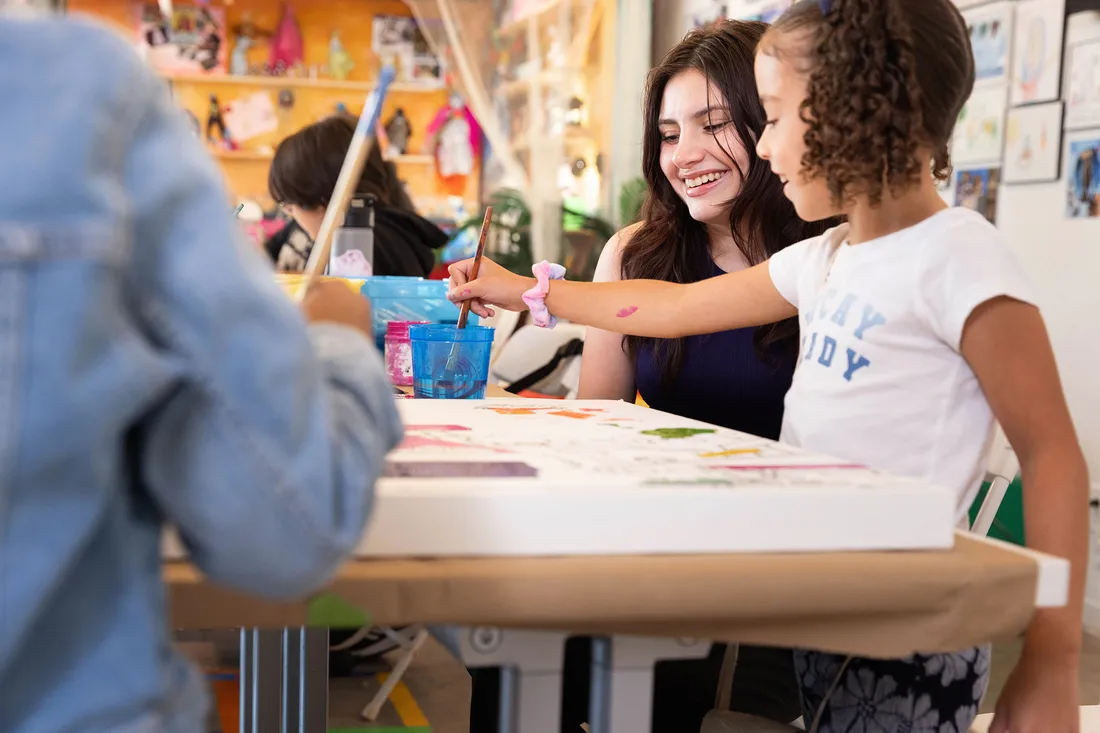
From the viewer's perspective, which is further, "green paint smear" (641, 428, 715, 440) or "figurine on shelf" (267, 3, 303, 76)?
"figurine on shelf" (267, 3, 303, 76)

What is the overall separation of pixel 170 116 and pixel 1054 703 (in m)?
0.75

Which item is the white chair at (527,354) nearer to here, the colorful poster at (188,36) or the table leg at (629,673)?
the table leg at (629,673)

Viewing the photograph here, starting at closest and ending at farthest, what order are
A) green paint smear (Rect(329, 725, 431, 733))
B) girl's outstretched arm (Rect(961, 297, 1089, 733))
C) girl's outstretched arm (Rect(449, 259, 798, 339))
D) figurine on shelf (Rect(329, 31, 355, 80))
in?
girl's outstretched arm (Rect(961, 297, 1089, 733)), girl's outstretched arm (Rect(449, 259, 798, 339)), green paint smear (Rect(329, 725, 431, 733)), figurine on shelf (Rect(329, 31, 355, 80))

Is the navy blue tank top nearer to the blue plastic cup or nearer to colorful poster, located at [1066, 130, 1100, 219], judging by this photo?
the blue plastic cup

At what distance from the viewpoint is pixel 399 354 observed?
1.58 metres

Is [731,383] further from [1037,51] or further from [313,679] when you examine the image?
[1037,51]

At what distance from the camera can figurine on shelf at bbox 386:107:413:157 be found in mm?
6238

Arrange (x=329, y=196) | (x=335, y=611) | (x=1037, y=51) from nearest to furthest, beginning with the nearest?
(x=335, y=611) → (x=329, y=196) → (x=1037, y=51)

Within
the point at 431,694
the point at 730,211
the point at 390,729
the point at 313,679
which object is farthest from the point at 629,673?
the point at 431,694

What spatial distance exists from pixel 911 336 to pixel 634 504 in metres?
0.43

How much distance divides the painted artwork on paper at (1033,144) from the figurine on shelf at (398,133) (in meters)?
3.72

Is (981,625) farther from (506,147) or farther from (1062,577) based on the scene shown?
(506,147)

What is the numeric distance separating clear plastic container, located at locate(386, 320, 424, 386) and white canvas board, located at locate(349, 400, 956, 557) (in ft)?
2.46

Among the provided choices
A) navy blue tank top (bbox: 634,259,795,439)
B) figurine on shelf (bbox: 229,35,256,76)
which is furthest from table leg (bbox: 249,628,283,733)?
figurine on shelf (bbox: 229,35,256,76)
